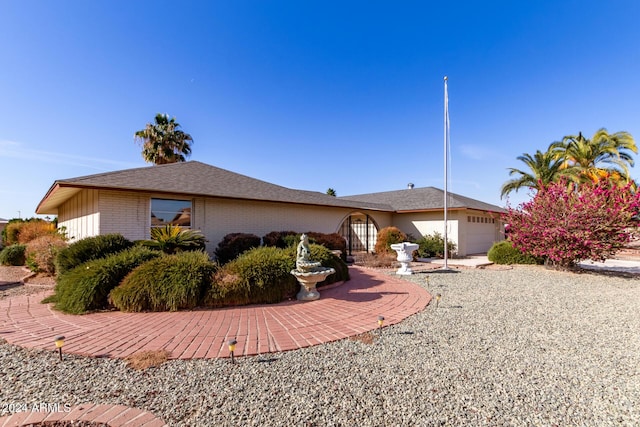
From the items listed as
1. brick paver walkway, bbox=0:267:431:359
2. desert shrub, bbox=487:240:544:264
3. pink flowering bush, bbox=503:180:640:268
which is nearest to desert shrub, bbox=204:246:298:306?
brick paver walkway, bbox=0:267:431:359

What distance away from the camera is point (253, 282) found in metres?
5.71

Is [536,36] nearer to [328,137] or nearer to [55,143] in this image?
[328,137]

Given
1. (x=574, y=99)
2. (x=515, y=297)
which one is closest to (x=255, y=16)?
(x=515, y=297)

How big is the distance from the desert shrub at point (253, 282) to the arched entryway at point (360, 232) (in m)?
11.9

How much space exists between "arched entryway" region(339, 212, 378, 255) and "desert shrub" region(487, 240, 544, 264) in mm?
6891

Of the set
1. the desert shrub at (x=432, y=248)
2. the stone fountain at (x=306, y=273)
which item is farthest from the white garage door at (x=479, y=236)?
the stone fountain at (x=306, y=273)

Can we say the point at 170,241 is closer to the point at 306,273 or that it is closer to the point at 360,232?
the point at 306,273

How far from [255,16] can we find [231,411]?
11.5 meters

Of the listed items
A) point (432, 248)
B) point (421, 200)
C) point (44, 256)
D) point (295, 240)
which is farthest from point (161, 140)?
point (432, 248)

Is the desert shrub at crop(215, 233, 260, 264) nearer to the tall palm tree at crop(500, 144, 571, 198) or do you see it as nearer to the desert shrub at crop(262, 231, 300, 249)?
the desert shrub at crop(262, 231, 300, 249)

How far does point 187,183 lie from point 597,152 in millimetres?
23981

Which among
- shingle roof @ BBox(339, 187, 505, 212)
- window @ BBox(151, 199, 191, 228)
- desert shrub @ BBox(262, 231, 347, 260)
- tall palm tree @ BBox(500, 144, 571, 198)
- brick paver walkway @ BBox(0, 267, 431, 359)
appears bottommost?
brick paver walkway @ BBox(0, 267, 431, 359)

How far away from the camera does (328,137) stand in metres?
16.6

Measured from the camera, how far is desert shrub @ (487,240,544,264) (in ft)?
39.7
